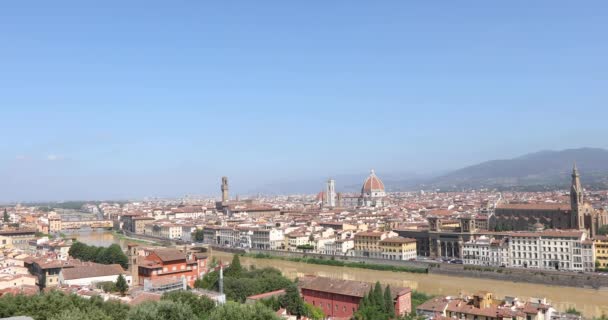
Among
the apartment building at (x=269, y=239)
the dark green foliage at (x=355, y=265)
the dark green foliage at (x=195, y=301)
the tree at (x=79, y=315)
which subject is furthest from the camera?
the apartment building at (x=269, y=239)

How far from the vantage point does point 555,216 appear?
131 ft

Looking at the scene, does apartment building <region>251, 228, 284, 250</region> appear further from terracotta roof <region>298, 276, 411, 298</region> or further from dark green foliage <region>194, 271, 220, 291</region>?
terracotta roof <region>298, 276, 411, 298</region>

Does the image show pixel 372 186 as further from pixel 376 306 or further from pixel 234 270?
pixel 376 306

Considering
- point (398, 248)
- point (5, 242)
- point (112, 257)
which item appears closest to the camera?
point (112, 257)

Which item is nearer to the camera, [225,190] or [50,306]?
[50,306]

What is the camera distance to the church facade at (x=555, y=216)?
36.1 metres

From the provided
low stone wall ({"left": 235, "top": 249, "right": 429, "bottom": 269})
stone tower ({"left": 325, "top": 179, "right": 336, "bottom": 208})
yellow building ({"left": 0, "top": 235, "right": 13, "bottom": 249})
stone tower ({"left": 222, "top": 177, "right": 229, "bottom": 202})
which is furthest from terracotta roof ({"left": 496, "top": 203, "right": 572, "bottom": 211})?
stone tower ({"left": 222, "top": 177, "right": 229, "bottom": 202})

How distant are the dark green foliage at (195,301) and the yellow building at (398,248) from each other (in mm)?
19858

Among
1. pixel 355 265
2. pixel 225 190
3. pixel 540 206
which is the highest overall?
pixel 225 190

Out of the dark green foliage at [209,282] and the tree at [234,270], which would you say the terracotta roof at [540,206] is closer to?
the tree at [234,270]

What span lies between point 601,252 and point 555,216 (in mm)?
12684

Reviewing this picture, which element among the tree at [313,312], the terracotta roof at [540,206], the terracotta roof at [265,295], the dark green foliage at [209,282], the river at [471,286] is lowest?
the river at [471,286]

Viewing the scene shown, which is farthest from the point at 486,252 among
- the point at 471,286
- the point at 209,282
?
the point at 209,282

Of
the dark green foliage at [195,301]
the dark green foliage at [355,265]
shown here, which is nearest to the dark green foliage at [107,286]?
the dark green foliage at [195,301]
